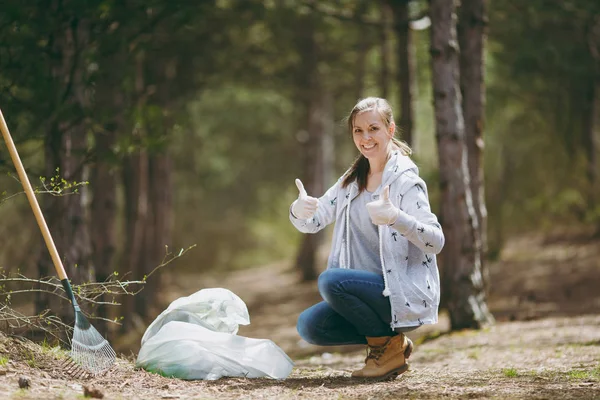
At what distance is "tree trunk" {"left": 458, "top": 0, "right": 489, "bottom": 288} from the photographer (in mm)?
9867

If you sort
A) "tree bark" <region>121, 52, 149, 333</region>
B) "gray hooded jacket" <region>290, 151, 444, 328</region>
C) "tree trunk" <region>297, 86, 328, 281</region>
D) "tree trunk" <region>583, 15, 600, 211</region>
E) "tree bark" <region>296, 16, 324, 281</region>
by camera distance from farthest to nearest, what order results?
"tree trunk" <region>297, 86, 328, 281</region>, "tree bark" <region>296, 16, 324, 281</region>, "tree trunk" <region>583, 15, 600, 211</region>, "tree bark" <region>121, 52, 149, 333</region>, "gray hooded jacket" <region>290, 151, 444, 328</region>

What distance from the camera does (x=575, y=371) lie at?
18.0 feet

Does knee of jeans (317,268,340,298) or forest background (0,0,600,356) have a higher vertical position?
forest background (0,0,600,356)

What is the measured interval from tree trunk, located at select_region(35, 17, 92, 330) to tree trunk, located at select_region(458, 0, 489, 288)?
170 inches

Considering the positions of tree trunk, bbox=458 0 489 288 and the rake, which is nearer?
the rake

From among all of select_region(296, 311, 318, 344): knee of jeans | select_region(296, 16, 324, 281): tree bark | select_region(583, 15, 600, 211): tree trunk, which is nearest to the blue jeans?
select_region(296, 311, 318, 344): knee of jeans

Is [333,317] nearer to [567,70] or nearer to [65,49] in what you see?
[65,49]

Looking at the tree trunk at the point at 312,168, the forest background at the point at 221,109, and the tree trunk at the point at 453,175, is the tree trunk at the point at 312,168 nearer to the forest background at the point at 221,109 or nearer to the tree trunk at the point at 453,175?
the forest background at the point at 221,109

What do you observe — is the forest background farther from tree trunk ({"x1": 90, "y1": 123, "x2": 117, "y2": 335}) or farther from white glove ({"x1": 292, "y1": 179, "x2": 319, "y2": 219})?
white glove ({"x1": 292, "y1": 179, "x2": 319, "y2": 219})

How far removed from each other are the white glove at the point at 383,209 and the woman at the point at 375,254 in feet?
0.24

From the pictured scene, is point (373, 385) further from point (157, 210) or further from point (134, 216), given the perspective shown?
point (157, 210)

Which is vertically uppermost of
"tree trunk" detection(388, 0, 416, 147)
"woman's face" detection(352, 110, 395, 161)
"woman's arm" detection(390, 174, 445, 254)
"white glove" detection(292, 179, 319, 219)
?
"tree trunk" detection(388, 0, 416, 147)

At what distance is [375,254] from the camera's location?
5129 millimetres

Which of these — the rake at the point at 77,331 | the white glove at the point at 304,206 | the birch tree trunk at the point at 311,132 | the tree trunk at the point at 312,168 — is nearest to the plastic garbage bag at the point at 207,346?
the rake at the point at 77,331
